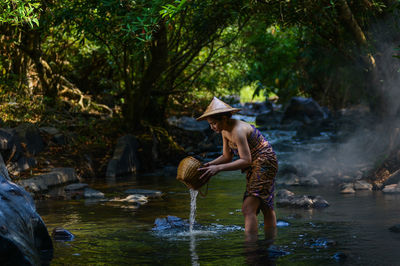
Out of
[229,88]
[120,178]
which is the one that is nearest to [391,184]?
[120,178]

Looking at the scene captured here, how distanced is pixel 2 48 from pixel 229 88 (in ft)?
21.7

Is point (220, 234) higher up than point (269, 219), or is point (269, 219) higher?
point (269, 219)

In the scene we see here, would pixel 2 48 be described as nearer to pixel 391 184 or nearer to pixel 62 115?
pixel 62 115

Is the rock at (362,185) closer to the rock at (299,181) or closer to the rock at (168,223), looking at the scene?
the rock at (299,181)

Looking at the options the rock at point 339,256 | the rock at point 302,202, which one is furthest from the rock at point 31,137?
the rock at point 339,256

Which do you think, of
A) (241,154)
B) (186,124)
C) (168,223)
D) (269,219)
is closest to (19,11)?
(168,223)

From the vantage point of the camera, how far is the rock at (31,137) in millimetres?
11562

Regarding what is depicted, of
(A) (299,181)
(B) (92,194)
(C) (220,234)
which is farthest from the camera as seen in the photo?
(A) (299,181)

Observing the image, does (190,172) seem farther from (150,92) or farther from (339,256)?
(150,92)

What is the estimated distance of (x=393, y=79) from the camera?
9.69 m

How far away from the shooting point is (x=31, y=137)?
38.7 ft

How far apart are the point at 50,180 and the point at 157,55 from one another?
154 inches

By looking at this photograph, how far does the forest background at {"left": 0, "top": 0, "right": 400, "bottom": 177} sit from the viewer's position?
9.36 m

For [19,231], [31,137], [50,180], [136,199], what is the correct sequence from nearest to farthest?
1. [19,231]
2. [136,199]
3. [50,180]
4. [31,137]
